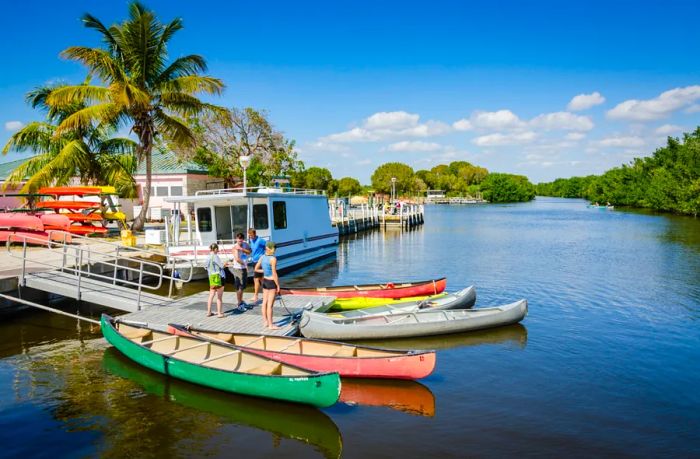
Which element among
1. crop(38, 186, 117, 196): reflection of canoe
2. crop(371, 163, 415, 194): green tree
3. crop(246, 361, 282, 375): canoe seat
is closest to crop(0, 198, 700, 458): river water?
crop(246, 361, 282, 375): canoe seat

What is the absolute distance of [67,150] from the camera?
87.6 ft

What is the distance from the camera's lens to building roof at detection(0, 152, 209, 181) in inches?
1539

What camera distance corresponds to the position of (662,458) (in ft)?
25.1

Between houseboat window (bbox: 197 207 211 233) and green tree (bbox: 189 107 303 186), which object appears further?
green tree (bbox: 189 107 303 186)

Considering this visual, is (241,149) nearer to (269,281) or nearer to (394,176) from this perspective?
(269,281)

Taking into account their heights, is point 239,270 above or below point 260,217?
below

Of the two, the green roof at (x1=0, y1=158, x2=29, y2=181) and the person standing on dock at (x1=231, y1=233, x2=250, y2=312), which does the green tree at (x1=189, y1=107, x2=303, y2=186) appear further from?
the person standing on dock at (x1=231, y1=233, x2=250, y2=312)

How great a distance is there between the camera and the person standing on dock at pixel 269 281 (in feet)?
36.5

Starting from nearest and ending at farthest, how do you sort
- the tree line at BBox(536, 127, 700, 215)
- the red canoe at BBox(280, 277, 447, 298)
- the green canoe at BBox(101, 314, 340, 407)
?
1. the green canoe at BBox(101, 314, 340, 407)
2. the red canoe at BBox(280, 277, 447, 298)
3. the tree line at BBox(536, 127, 700, 215)

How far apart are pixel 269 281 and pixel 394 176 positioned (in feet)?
430

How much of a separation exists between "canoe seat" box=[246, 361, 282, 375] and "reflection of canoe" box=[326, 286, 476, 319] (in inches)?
152

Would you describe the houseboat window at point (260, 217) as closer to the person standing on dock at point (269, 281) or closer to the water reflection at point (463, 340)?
the person standing on dock at point (269, 281)

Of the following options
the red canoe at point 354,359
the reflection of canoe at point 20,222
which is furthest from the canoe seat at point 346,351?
the reflection of canoe at point 20,222

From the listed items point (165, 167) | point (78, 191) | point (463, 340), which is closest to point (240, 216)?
point (78, 191)
